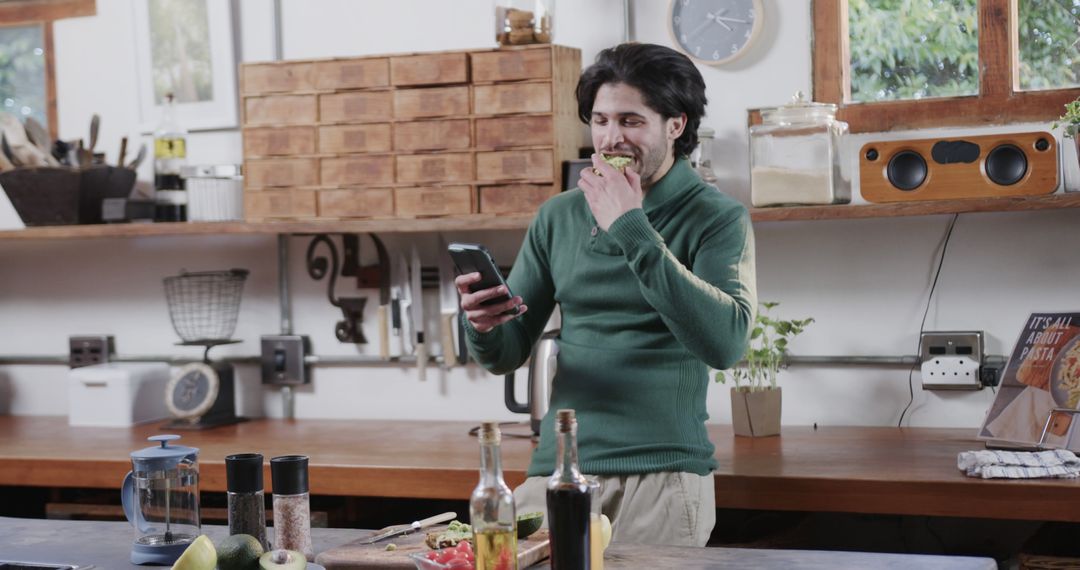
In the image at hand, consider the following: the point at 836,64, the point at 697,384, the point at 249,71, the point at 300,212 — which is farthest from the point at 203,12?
the point at 697,384

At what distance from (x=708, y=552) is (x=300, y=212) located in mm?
1847

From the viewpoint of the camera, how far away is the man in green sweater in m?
2.05

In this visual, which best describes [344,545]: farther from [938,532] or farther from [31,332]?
[31,332]

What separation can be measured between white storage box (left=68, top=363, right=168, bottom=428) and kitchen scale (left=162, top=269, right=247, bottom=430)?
8cm

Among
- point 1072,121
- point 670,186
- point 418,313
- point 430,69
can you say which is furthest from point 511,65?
point 1072,121

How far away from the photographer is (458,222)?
3.03 m

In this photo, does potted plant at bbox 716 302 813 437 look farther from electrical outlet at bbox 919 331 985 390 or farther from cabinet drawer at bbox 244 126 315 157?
cabinet drawer at bbox 244 126 315 157

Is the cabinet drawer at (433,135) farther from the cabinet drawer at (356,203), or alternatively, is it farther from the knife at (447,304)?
the knife at (447,304)

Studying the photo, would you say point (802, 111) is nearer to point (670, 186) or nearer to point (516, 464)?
point (670, 186)

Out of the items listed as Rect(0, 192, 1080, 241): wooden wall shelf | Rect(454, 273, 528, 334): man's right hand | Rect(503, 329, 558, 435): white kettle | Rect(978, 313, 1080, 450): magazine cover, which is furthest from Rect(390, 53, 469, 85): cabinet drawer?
Rect(978, 313, 1080, 450): magazine cover

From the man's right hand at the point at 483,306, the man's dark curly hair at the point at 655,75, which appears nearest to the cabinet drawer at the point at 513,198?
the man's dark curly hair at the point at 655,75

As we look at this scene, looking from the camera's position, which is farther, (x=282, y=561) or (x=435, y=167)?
(x=435, y=167)

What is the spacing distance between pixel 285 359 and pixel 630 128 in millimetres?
1636

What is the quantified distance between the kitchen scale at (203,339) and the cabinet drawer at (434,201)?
2.23ft
